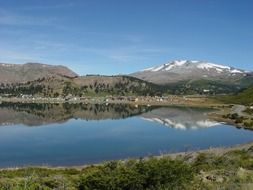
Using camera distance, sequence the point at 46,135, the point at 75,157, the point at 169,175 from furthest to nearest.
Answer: the point at 46,135 < the point at 75,157 < the point at 169,175

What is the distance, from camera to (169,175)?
802 inches

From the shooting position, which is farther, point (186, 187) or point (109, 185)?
point (109, 185)

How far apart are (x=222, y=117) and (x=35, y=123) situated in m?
59.1

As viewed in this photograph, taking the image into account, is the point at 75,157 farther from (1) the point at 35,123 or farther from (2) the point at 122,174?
(1) the point at 35,123

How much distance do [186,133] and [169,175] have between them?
8790 cm

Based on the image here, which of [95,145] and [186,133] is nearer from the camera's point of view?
[95,145]

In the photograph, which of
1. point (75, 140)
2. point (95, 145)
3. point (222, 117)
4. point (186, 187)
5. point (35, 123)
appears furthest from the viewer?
point (222, 117)

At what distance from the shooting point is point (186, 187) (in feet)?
57.2

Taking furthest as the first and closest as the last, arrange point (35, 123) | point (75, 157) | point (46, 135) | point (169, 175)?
point (35, 123) < point (46, 135) < point (75, 157) < point (169, 175)

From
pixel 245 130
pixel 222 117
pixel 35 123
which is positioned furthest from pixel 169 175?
pixel 222 117

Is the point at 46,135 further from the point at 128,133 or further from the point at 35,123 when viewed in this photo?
the point at 35,123

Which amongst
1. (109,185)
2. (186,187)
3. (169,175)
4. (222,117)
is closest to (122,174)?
(109,185)

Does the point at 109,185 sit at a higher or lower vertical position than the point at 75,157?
higher

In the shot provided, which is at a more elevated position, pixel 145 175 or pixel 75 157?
pixel 145 175
